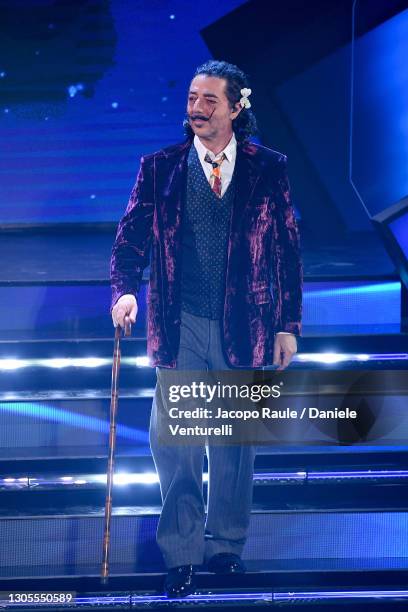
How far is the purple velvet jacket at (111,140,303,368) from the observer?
293 centimetres

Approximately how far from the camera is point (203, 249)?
9.62 ft

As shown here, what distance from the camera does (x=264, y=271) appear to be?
2996 mm

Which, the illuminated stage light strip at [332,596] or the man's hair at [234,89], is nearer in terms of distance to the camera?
the man's hair at [234,89]

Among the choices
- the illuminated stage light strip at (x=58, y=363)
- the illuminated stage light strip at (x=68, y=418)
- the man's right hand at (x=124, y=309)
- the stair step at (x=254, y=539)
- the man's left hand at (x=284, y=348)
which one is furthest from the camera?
the illuminated stage light strip at (x=58, y=363)

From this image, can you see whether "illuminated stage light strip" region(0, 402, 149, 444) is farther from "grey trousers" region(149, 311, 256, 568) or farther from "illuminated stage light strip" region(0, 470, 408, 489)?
"grey trousers" region(149, 311, 256, 568)

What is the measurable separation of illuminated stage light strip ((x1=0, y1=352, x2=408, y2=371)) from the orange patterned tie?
105 centimetres

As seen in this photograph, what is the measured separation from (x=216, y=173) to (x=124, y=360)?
1.16 m

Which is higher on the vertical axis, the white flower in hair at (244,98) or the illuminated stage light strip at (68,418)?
the white flower in hair at (244,98)

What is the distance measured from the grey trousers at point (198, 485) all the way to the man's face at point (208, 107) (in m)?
0.55

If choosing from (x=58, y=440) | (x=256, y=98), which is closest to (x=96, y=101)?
(x=256, y=98)

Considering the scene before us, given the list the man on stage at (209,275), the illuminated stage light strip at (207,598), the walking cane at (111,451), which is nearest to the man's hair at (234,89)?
the man on stage at (209,275)

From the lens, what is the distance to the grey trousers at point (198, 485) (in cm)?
293

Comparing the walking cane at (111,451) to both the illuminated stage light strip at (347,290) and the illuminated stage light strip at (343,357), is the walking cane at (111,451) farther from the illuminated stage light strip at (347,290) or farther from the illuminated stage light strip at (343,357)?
the illuminated stage light strip at (347,290)

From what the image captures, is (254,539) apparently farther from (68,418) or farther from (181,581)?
(68,418)
